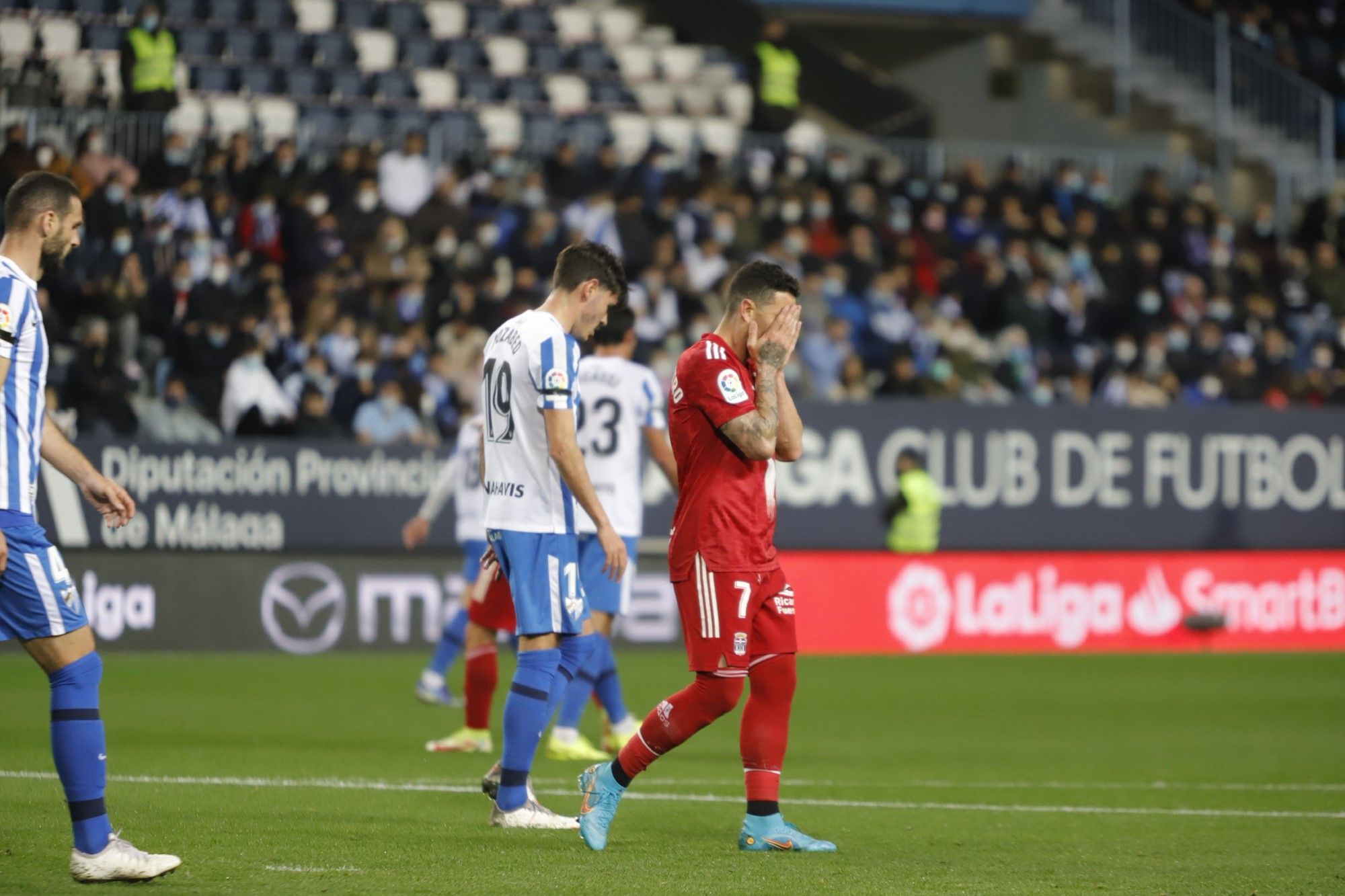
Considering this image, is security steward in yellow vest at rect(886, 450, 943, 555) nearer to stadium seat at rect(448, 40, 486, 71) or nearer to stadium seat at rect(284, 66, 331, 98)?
stadium seat at rect(284, 66, 331, 98)

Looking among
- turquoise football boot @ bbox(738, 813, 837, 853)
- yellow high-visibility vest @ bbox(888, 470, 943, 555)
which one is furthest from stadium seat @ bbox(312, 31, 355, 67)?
turquoise football boot @ bbox(738, 813, 837, 853)

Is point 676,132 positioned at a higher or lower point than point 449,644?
higher

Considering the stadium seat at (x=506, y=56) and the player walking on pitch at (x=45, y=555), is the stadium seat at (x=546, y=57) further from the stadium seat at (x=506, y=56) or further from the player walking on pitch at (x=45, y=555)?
the player walking on pitch at (x=45, y=555)

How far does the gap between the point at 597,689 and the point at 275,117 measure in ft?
47.0

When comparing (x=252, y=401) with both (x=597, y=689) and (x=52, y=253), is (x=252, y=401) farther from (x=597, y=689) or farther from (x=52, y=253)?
(x=52, y=253)

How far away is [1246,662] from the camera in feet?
62.0

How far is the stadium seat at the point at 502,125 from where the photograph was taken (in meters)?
25.0

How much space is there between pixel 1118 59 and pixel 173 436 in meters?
19.9

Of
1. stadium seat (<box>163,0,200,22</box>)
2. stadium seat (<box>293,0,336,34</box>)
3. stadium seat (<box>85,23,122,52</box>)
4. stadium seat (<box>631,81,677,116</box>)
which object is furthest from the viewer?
stadium seat (<box>631,81,677,116</box>)

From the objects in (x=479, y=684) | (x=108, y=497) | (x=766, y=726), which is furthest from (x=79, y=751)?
(x=479, y=684)

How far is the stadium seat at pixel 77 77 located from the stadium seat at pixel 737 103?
9826 millimetres

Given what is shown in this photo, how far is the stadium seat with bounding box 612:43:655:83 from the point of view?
28.4m

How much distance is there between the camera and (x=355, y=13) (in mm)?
26531

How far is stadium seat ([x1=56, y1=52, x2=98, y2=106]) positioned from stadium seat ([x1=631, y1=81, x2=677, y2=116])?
843cm
